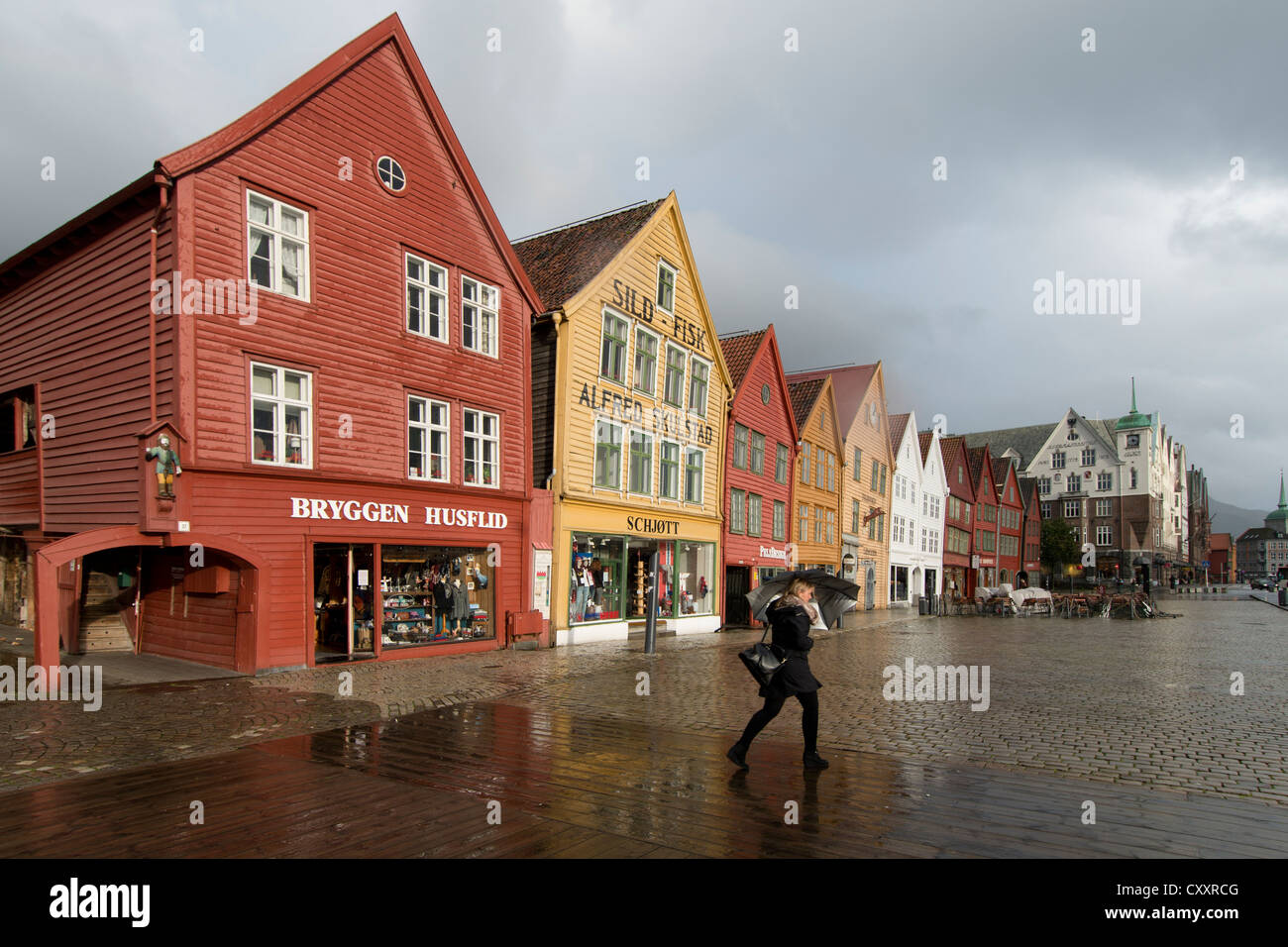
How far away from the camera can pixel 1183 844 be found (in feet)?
18.6

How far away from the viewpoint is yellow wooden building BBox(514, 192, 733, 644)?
71.2ft

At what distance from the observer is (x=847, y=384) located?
43.6 metres

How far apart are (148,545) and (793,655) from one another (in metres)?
11.4

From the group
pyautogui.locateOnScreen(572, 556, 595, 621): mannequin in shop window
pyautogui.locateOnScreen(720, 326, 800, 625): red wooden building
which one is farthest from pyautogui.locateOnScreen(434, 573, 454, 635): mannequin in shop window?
pyautogui.locateOnScreen(720, 326, 800, 625): red wooden building

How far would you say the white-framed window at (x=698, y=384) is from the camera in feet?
89.6

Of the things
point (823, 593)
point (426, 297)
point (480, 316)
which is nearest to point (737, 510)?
point (480, 316)

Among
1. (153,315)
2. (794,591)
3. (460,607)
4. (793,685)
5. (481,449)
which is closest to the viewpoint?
(793,685)

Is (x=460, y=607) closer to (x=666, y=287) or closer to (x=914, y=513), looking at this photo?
(x=666, y=287)

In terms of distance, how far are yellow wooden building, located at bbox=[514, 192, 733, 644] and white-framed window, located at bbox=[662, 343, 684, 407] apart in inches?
2.2

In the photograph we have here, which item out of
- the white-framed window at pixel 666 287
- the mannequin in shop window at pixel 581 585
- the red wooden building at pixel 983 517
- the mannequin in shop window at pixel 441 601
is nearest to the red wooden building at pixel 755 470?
the white-framed window at pixel 666 287

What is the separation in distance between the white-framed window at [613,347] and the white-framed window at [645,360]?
66cm

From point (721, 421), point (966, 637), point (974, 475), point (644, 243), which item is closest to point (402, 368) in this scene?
point (644, 243)

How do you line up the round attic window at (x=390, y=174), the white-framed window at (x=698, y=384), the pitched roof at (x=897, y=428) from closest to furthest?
the round attic window at (x=390, y=174)
the white-framed window at (x=698, y=384)
the pitched roof at (x=897, y=428)

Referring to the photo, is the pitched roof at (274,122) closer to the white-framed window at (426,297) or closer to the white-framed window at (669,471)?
the white-framed window at (426,297)
